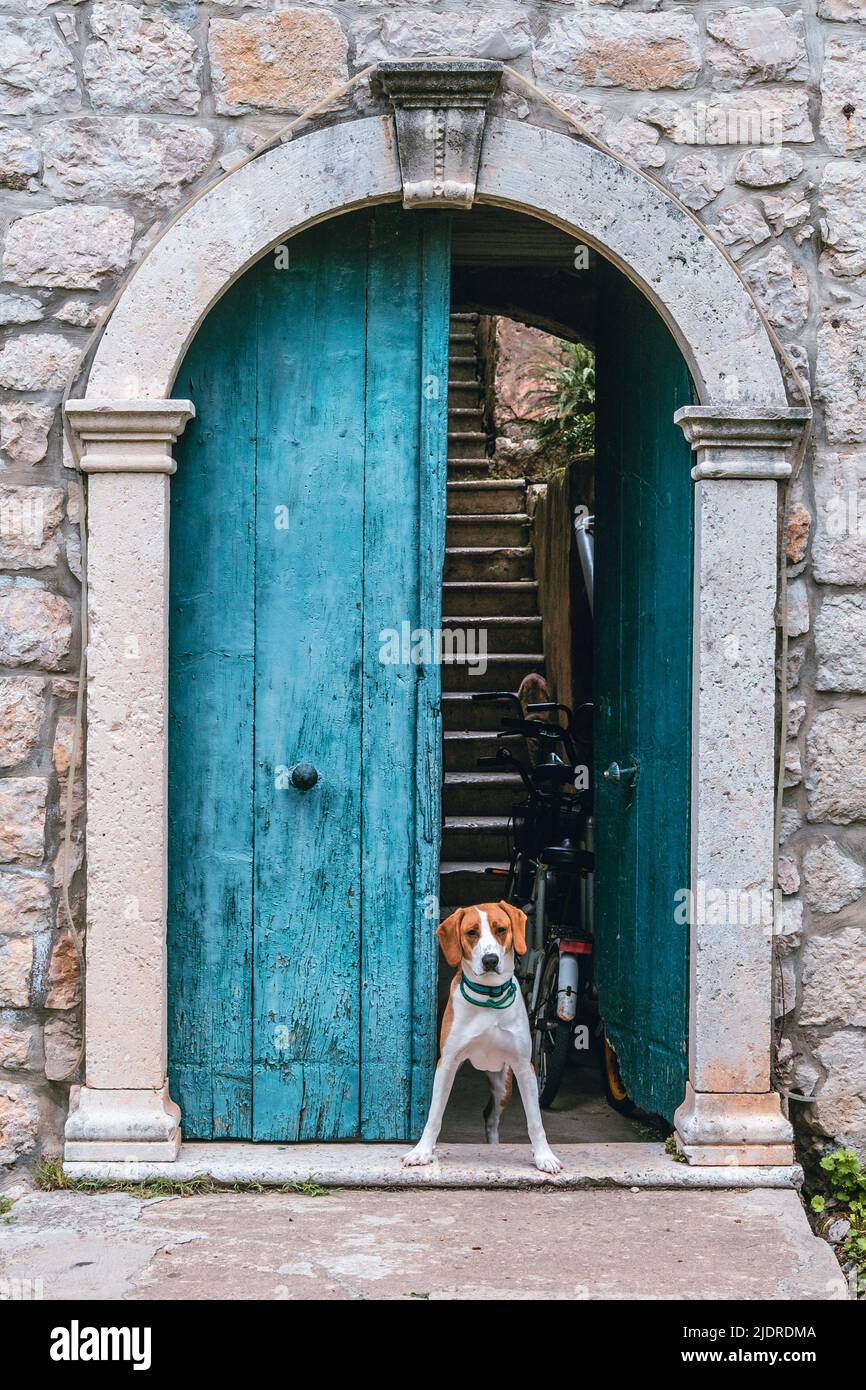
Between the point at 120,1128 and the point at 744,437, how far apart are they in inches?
95.7

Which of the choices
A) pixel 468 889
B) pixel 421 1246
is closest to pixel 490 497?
pixel 468 889

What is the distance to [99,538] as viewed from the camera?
3.52 m

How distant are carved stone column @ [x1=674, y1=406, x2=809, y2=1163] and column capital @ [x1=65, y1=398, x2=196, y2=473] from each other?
136cm

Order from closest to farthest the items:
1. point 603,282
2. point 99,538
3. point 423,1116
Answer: point 99,538 < point 423,1116 < point 603,282

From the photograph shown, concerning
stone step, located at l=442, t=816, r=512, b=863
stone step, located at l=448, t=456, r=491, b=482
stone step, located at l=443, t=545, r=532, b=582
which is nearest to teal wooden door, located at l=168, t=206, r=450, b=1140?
stone step, located at l=442, t=816, r=512, b=863

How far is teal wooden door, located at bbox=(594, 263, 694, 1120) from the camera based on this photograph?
12.4ft

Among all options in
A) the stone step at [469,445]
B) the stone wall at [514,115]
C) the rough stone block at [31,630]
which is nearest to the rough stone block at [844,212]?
the stone wall at [514,115]

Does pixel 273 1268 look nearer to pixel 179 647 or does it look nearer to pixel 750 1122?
pixel 750 1122

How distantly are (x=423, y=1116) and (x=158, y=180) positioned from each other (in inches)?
104

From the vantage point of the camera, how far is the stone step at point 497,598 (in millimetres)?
8578

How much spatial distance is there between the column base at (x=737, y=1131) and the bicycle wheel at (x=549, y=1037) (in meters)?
0.82

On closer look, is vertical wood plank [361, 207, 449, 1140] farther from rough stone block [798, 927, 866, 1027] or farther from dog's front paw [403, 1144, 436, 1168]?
rough stone block [798, 927, 866, 1027]

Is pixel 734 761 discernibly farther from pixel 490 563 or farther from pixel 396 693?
pixel 490 563

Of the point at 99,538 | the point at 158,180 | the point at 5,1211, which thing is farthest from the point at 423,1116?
the point at 158,180
